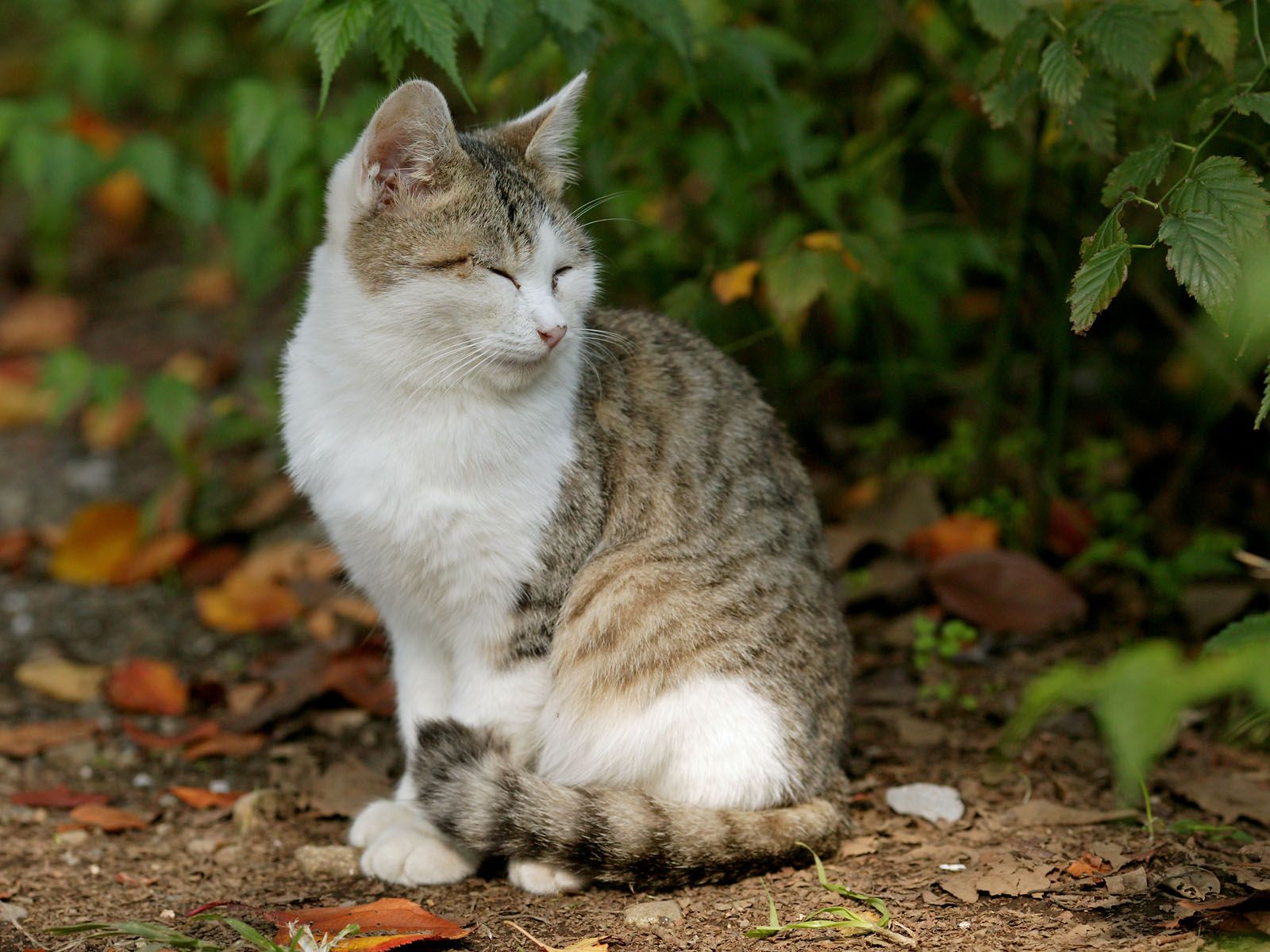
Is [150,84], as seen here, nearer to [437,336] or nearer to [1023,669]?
[437,336]

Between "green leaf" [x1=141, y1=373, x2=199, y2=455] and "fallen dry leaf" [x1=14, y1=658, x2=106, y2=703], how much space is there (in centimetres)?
93

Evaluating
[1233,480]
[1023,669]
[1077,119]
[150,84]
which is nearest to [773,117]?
[1077,119]

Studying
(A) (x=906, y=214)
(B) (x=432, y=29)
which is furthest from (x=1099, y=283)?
(A) (x=906, y=214)

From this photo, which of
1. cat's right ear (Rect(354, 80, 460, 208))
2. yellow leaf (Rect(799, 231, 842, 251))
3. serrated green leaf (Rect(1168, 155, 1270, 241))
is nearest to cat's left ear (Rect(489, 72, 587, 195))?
cat's right ear (Rect(354, 80, 460, 208))

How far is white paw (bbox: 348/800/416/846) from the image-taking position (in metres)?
3.41

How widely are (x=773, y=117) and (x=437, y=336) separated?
185 centimetres

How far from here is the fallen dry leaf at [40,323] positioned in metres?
7.05

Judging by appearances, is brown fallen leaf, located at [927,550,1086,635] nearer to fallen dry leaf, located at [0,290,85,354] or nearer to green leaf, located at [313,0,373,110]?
green leaf, located at [313,0,373,110]

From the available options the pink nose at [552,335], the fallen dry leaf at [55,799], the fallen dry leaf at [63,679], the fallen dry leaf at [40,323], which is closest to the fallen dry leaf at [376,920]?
the fallen dry leaf at [55,799]

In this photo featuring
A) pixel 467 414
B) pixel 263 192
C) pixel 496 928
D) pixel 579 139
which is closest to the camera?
pixel 496 928

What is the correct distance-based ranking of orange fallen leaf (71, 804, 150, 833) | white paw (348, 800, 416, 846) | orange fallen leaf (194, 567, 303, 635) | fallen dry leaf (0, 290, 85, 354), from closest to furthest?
1. white paw (348, 800, 416, 846)
2. orange fallen leaf (71, 804, 150, 833)
3. orange fallen leaf (194, 567, 303, 635)
4. fallen dry leaf (0, 290, 85, 354)

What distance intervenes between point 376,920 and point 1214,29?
2.94 metres

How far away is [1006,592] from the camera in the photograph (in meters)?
4.55

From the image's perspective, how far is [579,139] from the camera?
14.0 feet
